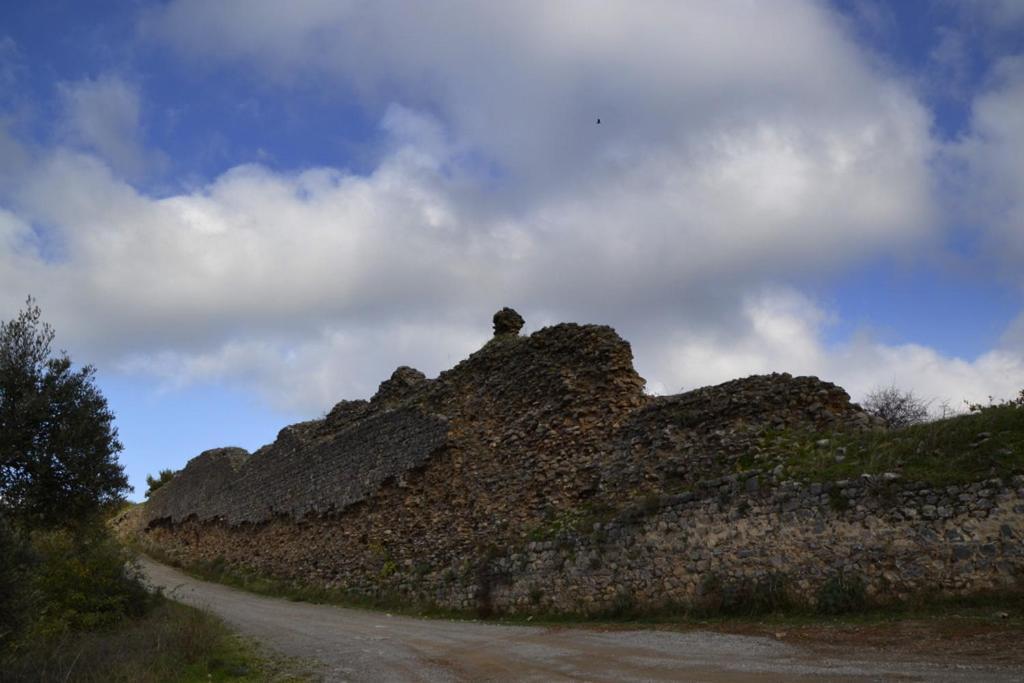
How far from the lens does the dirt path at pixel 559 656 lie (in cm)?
783

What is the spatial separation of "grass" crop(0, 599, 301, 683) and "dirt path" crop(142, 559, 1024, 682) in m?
0.87

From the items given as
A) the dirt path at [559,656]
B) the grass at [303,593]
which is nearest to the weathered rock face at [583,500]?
the grass at [303,593]

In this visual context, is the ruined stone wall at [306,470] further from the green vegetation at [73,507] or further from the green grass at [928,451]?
the green grass at [928,451]

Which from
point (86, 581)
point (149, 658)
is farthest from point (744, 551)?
point (86, 581)

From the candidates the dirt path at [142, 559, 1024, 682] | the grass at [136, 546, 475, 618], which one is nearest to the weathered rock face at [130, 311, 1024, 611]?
the grass at [136, 546, 475, 618]

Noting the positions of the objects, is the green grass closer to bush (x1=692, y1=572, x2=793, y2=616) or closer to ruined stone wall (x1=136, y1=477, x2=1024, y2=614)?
ruined stone wall (x1=136, y1=477, x2=1024, y2=614)

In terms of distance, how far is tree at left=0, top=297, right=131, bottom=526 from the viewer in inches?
556

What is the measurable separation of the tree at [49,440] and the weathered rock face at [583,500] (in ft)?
24.0

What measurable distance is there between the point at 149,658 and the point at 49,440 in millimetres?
6688

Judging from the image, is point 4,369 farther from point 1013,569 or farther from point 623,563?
point 1013,569

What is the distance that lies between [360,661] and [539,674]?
Result: 2.95 meters

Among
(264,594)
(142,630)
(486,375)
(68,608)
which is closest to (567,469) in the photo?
(486,375)

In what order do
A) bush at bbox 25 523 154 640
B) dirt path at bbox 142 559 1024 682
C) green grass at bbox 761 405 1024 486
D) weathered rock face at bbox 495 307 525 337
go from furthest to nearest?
weathered rock face at bbox 495 307 525 337 → bush at bbox 25 523 154 640 → green grass at bbox 761 405 1024 486 → dirt path at bbox 142 559 1024 682

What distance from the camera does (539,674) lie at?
356 inches
